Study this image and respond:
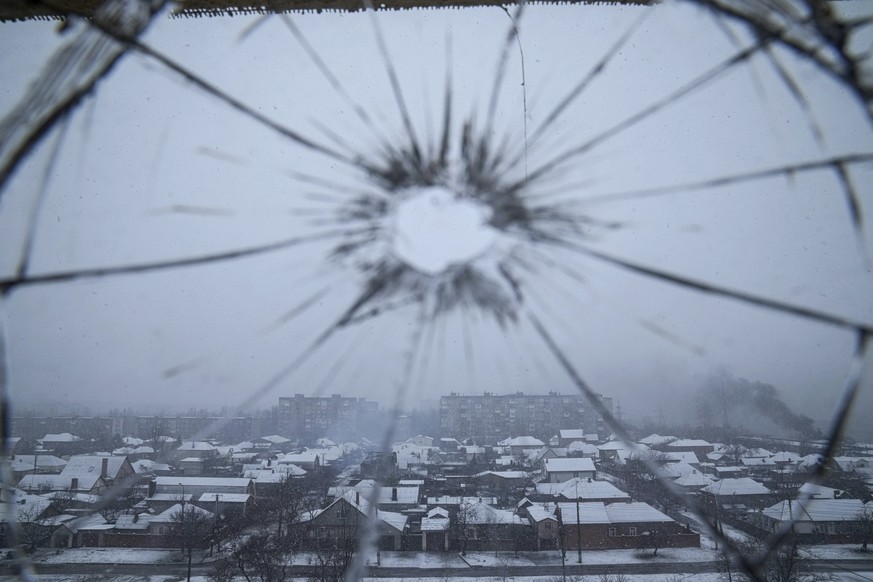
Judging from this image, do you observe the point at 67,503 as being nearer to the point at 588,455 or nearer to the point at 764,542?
the point at 764,542

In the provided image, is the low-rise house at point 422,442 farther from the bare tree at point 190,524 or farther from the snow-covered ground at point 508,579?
the snow-covered ground at point 508,579

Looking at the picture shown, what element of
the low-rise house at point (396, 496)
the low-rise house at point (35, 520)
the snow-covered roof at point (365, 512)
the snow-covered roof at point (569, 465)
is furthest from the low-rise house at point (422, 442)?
the low-rise house at point (35, 520)

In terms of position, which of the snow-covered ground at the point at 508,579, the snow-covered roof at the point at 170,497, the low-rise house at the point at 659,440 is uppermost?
the low-rise house at the point at 659,440

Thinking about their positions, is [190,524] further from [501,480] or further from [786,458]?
[786,458]

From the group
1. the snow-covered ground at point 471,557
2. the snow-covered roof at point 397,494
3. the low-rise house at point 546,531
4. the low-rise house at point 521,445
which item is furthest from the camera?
the low-rise house at point 521,445

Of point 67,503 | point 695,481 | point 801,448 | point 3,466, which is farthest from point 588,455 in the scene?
point 3,466
